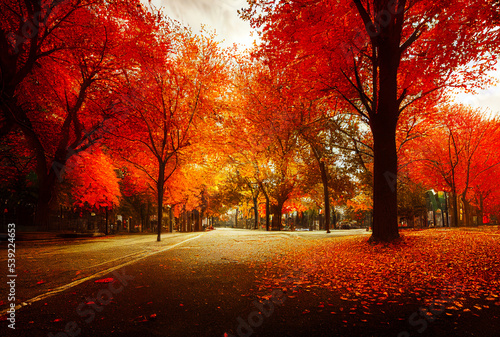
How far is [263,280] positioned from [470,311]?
296cm

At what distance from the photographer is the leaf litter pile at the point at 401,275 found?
3902 mm

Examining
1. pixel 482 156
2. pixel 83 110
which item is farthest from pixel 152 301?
pixel 482 156

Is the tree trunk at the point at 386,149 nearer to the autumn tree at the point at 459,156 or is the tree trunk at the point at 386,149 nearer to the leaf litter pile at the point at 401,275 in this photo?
the leaf litter pile at the point at 401,275

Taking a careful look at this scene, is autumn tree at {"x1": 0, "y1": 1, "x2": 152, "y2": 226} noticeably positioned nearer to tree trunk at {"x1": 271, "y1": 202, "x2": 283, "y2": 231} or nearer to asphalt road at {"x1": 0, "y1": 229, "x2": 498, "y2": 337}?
asphalt road at {"x1": 0, "y1": 229, "x2": 498, "y2": 337}

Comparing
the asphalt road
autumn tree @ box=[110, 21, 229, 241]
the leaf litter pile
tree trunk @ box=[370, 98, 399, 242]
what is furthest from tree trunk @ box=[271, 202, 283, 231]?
the asphalt road

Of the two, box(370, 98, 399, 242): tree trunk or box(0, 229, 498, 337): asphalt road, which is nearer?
box(0, 229, 498, 337): asphalt road

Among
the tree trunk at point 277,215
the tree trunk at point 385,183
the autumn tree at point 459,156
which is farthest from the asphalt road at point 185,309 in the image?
the autumn tree at point 459,156

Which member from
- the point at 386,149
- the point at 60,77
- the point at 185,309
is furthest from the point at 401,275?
the point at 60,77

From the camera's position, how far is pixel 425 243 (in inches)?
329

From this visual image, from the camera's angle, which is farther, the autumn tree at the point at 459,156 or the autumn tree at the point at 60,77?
the autumn tree at the point at 459,156

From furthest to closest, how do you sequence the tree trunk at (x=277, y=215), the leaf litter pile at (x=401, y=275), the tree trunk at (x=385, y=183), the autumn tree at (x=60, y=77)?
1. the tree trunk at (x=277, y=215)
2. the autumn tree at (x=60, y=77)
3. the tree trunk at (x=385, y=183)
4. the leaf litter pile at (x=401, y=275)

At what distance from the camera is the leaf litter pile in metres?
3.90

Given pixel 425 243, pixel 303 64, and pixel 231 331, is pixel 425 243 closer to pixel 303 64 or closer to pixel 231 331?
pixel 231 331

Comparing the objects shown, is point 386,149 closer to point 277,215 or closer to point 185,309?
point 185,309
